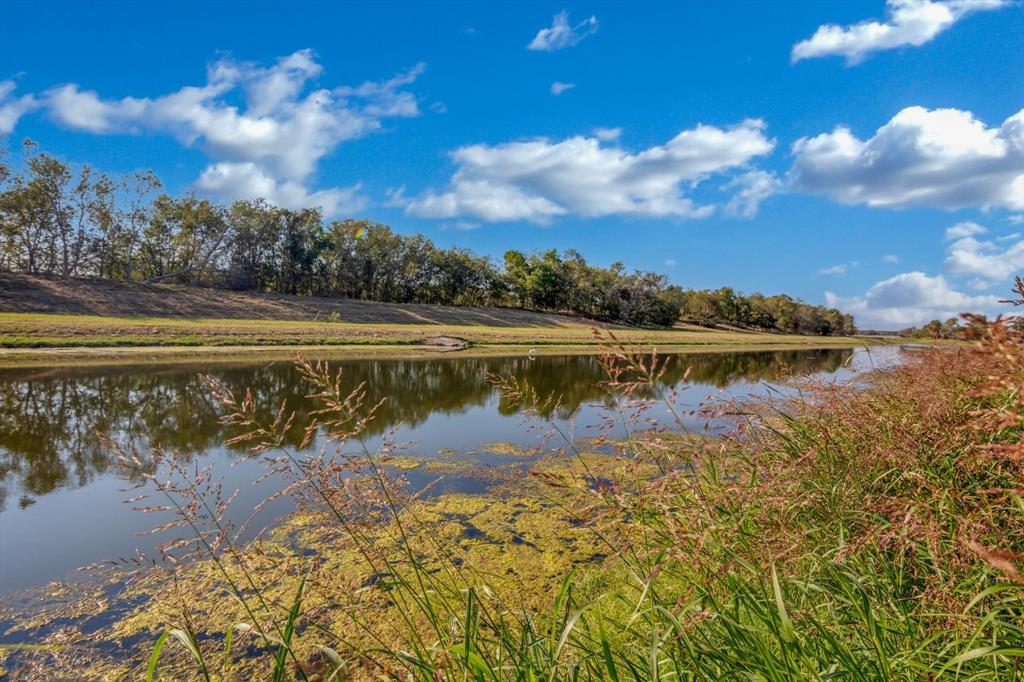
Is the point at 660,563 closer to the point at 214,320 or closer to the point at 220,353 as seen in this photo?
the point at 220,353

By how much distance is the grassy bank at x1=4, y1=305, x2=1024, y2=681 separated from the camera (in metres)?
2.16

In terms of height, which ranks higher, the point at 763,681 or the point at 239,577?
the point at 763,681

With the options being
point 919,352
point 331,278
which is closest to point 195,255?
point 331,278

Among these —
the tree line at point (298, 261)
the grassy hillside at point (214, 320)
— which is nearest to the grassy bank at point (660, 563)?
the grassy hillside at point (214, 320)

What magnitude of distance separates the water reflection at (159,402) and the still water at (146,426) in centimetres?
4

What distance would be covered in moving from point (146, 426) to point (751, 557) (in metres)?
15.3

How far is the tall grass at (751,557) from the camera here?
2055 millimetres

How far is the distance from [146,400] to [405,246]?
67689 millimetres

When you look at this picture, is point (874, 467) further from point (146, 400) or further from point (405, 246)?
point (405, 246)

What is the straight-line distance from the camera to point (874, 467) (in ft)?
12.9

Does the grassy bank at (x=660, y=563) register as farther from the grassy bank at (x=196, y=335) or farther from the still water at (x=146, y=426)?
the grassy bank at (x=196, y=335)

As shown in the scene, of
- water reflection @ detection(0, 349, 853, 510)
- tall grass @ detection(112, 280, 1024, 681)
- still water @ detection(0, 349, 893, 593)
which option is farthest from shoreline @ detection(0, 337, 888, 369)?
tall grass @ detection(112, 280, 1024, 681)

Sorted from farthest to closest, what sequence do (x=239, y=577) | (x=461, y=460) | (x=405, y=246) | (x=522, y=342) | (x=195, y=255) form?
(x=405, y=246) → (x=195, y=255) → (x=522, y=342) → (x=461, y=460) → (x=239, y=577)

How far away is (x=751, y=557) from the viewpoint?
2.57m
